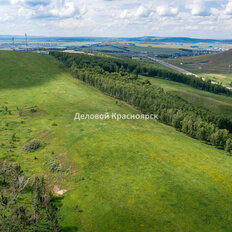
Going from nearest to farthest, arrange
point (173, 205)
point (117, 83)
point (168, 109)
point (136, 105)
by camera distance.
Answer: point (173, 205)
point (168, 109)
point (136, 105)
point (117, 83)

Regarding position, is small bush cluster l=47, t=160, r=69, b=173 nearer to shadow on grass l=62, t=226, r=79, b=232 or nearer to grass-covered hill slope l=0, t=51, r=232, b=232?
grass-covered hill slope l=0, t=51, r=232, b=232

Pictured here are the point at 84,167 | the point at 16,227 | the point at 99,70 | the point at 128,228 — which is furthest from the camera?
the point at 99,70

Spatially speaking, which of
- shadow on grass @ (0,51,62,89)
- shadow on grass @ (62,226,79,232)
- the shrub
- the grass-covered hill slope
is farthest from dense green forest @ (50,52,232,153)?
shadow on grass @ (62,226,79,232)

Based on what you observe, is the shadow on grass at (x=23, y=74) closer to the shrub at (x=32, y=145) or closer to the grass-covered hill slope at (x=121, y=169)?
the grass-covered hill slope at (x=121, y=169)

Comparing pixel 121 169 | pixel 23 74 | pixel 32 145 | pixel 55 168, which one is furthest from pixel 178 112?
pixel 23 74

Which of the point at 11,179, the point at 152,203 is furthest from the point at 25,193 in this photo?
the point at 152,203

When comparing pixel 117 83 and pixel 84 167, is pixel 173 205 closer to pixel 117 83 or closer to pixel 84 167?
pixel 84 167
